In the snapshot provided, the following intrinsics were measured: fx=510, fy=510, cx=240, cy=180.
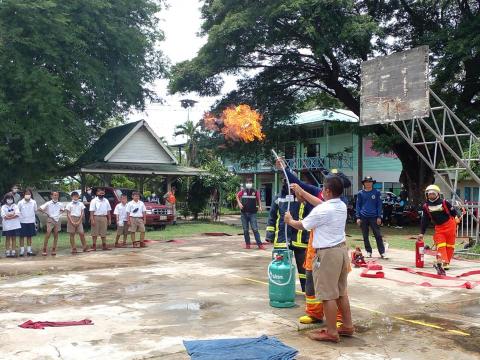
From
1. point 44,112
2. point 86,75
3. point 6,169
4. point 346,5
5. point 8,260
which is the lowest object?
point 8,260

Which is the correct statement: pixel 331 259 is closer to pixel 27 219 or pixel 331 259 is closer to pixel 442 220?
pixel 442 220

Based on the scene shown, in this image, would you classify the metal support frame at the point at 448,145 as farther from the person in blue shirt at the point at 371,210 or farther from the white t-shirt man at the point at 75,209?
the white t-shirt man at the point at 75,209

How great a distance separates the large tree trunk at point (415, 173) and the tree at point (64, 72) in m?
12.7

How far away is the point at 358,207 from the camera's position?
1156 cm

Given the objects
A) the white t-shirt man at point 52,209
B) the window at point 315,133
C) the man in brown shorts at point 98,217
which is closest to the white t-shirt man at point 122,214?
the man in brown shorts at point 98,217

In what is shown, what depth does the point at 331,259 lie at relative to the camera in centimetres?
524

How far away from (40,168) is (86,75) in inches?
169

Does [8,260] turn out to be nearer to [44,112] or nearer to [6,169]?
[44,112]

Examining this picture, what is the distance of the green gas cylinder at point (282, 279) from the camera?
254 inches

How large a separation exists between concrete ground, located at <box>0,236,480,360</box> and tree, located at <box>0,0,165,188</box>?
371 inches

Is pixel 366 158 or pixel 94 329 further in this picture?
pixel 366 158

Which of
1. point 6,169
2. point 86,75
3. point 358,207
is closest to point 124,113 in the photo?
point 86,75

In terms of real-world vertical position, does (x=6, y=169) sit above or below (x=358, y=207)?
above

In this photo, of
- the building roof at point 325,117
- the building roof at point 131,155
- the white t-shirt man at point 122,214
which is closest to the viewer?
the white t-shirt man at point 122,214
